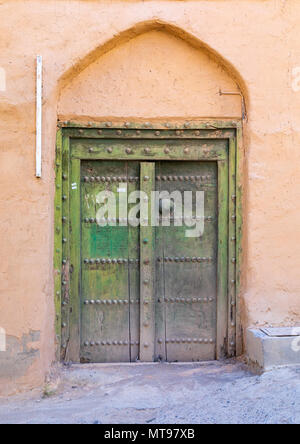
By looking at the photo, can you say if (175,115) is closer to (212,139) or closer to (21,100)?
(212,139)

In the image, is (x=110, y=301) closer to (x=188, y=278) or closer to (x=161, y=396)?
(x=188, y=278)

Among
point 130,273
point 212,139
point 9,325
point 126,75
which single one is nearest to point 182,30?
point 126,75

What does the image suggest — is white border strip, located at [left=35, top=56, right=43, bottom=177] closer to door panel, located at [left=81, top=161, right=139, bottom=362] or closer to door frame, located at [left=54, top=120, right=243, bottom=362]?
door frame, located at [left=54, top=120, right=243, bottom=362]

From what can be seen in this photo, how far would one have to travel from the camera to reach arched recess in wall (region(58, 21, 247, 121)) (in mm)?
3785

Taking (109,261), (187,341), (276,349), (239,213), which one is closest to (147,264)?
(109,261)

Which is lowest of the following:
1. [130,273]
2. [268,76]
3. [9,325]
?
[9,325]

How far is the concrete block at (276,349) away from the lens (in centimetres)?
349

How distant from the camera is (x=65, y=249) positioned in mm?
3846

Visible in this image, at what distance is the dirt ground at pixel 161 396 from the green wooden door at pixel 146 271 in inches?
6.5

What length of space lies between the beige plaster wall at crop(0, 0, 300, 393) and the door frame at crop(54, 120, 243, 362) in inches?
3.8

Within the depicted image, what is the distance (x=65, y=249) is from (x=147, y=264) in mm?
598

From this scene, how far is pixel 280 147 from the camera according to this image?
374 centimetres

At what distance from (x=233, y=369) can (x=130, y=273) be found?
99 cm

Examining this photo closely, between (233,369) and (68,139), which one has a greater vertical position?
(68,139)
